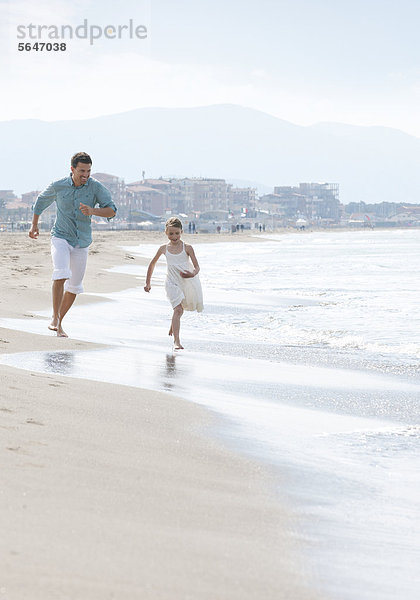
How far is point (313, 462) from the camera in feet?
10.8

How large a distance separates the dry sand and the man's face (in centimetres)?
322

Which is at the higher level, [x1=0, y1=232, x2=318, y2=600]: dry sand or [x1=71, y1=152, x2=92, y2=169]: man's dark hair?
[x1=71, y1=152, x2=92, y2=169]: man's dark hair

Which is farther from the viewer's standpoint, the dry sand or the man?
the man

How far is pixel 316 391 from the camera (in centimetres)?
510

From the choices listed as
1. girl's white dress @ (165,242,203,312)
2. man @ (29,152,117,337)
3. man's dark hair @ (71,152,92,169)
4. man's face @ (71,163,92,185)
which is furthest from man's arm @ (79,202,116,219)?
girl's white dress @ (165,242,203,312)

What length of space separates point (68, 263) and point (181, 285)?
1042mm

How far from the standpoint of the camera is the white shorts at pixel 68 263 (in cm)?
705

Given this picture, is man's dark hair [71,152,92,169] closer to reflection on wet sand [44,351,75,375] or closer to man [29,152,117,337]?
man [29,152,117,337]

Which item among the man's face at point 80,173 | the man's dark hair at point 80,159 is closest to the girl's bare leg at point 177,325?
the man's face at point 80,173

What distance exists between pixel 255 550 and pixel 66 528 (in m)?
0.51

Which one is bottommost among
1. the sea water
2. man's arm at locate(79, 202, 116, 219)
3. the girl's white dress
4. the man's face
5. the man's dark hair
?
the sea water

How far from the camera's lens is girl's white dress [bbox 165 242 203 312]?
23.8 feet

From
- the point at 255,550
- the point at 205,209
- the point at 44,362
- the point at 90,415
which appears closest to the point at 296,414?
the point at 90,415

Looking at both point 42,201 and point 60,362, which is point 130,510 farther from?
point 42,201
